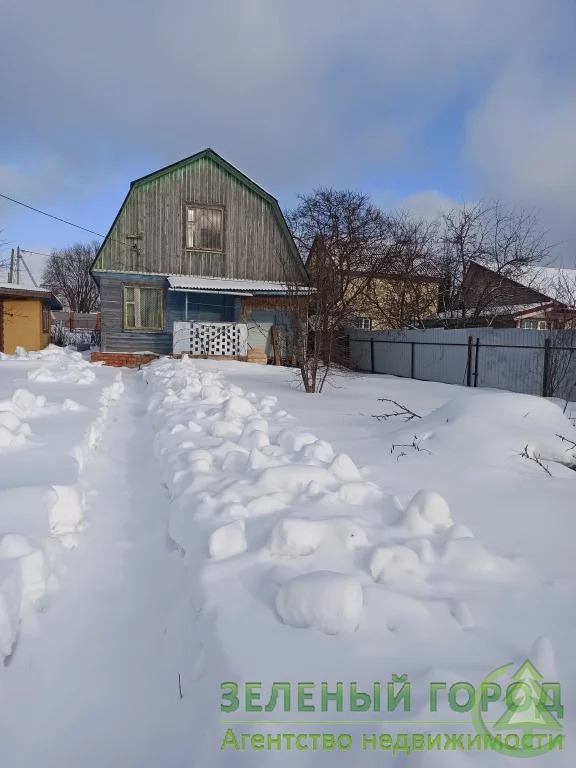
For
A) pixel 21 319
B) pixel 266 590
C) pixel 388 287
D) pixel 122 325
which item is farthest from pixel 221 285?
pixel 266 590

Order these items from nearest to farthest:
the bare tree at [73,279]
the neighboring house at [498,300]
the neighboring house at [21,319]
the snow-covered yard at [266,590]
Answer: the snow-covered yard at [266,590], the neighboring house at [21,319], the neighboring house at [498,300], the bare tree at [73,279]

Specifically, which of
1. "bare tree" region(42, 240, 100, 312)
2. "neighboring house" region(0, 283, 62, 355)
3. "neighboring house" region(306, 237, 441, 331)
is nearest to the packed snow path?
"neighboring house" region(0, 283, 62, 355)

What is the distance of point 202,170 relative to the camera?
55.8 ft

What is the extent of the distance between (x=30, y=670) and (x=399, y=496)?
7.82 feet

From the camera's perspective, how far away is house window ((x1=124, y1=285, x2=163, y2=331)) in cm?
1659

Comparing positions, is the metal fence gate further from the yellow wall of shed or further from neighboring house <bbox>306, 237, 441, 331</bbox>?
the yellow wall of shed

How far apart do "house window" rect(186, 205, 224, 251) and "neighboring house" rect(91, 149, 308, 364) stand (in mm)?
36

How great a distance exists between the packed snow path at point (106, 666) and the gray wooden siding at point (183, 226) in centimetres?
1418

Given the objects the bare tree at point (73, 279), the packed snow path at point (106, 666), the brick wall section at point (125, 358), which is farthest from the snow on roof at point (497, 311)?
the bare tree at point (73, 279)

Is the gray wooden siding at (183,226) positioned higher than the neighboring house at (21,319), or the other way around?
the gray wooden siding at (183,226)

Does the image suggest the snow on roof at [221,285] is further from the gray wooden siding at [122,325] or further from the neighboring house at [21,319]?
the neighboring house at [21,319]

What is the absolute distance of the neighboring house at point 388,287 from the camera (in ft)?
71.6

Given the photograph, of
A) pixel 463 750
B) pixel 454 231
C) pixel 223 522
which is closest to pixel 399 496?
pixel 223 522

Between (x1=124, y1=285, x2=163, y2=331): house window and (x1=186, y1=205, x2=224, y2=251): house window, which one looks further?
(x1=186, y1=205, x2=224, y2=251): house window
